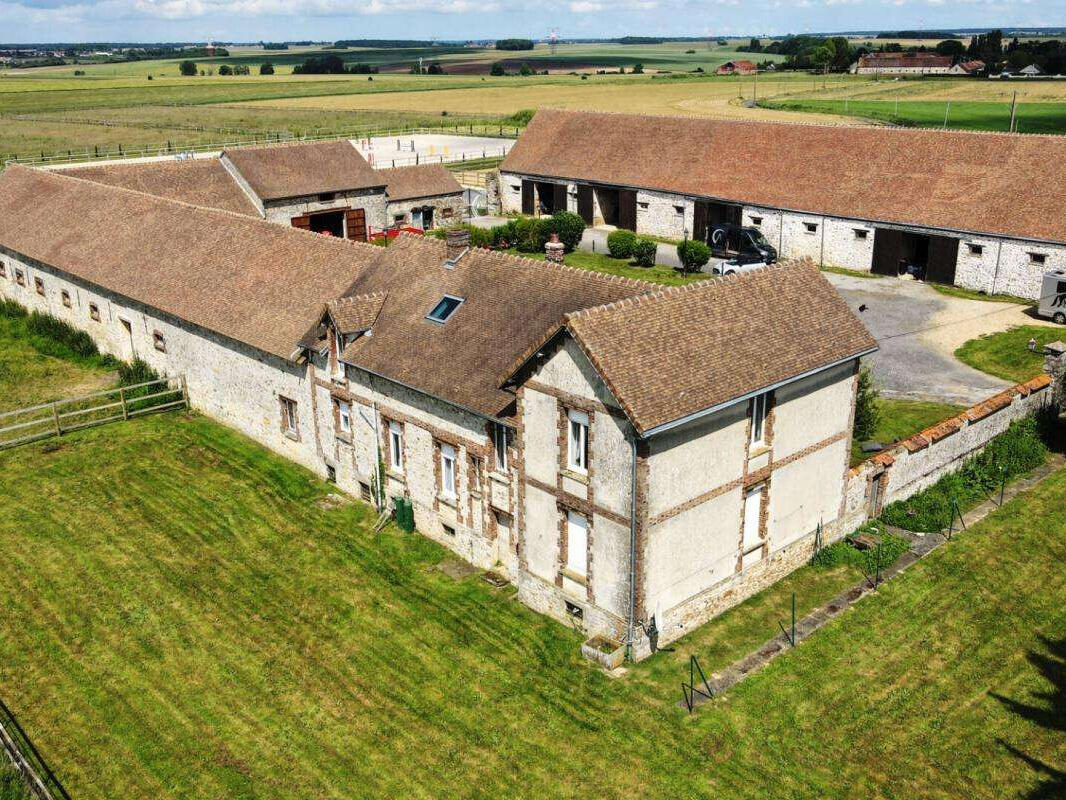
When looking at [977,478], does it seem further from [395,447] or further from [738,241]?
[738,241]

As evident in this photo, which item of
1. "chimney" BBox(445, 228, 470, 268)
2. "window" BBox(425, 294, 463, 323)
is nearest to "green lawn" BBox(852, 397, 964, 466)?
"window" BBox(425, 294, 463, 323)

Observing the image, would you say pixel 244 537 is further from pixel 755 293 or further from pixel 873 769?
pixel 873 769

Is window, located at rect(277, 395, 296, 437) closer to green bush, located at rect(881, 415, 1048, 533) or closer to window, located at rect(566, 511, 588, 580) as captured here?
window, located at rect(566, 511, 588, 580)

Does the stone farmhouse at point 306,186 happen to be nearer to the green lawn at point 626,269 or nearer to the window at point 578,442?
the green lawn at point 626,269

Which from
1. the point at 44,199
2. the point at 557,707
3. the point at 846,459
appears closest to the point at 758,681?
the point at 557,707

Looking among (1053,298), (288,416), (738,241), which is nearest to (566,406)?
(288,416)

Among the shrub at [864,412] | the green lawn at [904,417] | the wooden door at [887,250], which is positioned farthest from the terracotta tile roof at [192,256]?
the wooden door at [887,250]
